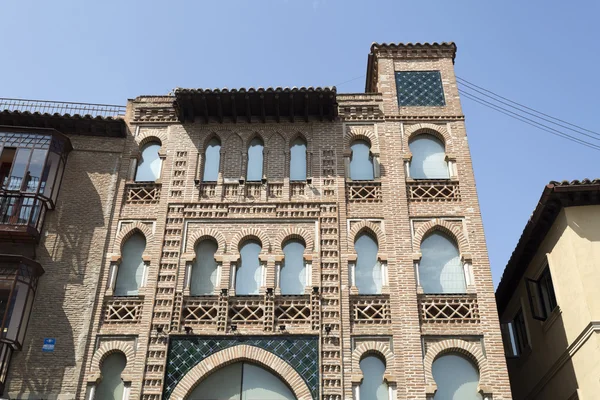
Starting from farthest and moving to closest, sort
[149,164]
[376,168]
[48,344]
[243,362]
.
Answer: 1. [149,164]
2. [376,168]
3. [48,344]
4. [243,362]

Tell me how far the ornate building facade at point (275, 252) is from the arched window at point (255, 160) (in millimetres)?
42

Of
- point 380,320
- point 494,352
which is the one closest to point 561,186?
point 494,352

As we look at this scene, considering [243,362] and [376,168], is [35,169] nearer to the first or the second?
[243,362]

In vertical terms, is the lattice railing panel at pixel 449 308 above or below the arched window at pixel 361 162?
below

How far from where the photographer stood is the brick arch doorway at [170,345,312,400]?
14344 mm

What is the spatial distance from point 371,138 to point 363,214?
2.39 m

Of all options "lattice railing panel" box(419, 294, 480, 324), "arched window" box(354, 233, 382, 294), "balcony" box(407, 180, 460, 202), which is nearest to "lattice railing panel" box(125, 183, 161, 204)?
"arched window" box(354, 233, 382, 294)

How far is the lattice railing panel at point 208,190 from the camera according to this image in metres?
17.2

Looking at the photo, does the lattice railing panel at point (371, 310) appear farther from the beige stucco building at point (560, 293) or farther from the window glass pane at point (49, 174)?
the window glass pane at point (49, 174)

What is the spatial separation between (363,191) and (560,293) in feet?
17.3

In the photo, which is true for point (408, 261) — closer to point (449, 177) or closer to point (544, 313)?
point (449, 177)

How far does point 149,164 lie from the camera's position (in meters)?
18.1

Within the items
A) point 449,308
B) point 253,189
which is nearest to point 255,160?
point 253,189

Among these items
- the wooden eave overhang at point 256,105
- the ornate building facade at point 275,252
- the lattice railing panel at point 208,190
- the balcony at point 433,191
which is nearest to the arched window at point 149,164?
the ornate building facade at point 275,252
